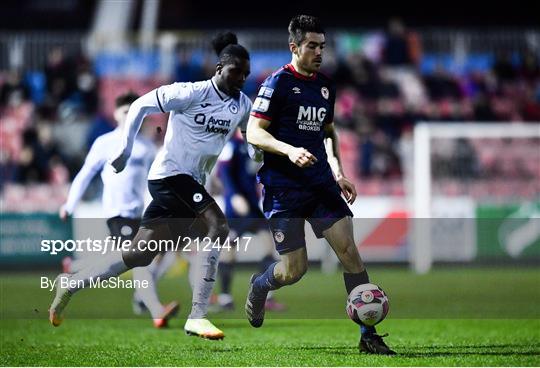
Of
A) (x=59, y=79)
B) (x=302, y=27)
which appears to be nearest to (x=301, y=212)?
(x=302, y=27)

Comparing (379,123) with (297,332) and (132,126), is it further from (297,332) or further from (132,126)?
(132,126)

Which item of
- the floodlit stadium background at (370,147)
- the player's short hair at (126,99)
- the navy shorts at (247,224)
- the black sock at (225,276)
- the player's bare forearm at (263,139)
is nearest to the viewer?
the player's bare forearm at (263,139)

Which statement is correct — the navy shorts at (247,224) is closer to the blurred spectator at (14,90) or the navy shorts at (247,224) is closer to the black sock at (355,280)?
the black sock at (355,280)

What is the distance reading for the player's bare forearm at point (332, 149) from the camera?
9.64 m

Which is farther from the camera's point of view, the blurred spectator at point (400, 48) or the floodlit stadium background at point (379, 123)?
the blurred spectator at point (400, 48)

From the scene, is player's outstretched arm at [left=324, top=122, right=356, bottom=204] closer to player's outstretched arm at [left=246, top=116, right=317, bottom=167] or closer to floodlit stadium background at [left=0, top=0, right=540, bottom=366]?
player's outstretched arm at [left=246, top=116, right=317, bottom=167]

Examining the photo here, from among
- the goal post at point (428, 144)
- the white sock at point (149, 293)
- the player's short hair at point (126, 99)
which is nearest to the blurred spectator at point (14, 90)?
the goal post at point (428, 144)

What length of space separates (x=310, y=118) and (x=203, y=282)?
1.74 m

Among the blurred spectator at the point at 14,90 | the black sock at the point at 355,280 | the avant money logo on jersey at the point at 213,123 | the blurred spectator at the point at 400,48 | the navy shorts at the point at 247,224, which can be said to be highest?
the blurred spectator at the point at 400,48

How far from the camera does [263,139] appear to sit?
9.01 meters

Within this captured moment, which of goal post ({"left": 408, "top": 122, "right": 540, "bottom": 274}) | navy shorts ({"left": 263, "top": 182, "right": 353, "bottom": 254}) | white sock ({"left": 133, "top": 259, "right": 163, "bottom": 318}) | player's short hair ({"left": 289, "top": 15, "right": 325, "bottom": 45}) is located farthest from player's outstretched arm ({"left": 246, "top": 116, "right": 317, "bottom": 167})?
goal post ({"left": 408, "top": 122, "right": 540, "bottom": 274})

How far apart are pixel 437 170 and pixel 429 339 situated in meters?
12.0

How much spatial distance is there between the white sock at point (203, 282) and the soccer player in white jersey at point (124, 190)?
186 centimetres

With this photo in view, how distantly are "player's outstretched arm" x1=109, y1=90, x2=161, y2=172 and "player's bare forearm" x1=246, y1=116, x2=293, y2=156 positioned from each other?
0.93 meters
